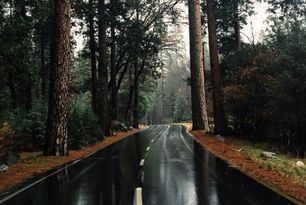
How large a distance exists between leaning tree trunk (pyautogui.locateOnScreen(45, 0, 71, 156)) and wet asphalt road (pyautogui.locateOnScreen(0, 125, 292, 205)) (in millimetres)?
4175

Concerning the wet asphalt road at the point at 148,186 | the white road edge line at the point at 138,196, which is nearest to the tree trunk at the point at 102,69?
the wet asphalt road at the point at 148,186

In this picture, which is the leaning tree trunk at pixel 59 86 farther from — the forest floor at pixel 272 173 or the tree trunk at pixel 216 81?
the tree trunk at pixel 216 81

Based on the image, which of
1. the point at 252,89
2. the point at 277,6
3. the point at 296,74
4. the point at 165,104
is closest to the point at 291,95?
the point at 296,74

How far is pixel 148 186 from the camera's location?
31.8 feet

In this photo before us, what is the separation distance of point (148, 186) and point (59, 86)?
10.0 metres

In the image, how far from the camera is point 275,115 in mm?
20234

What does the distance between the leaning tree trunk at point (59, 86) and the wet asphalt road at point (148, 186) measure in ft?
13.7

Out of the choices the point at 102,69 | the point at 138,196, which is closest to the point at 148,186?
the point at 138,196

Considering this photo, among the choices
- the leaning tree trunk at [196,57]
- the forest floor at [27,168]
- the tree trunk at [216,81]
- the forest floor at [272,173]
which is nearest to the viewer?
the forest floor at [272,173]

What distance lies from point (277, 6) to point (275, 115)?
10327 millimetres

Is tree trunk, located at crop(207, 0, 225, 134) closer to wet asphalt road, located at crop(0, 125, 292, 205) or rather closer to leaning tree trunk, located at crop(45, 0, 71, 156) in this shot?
leaning tree trunk, located at crop(45, 0, 71, 156)

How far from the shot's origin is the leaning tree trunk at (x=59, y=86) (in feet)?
59.5

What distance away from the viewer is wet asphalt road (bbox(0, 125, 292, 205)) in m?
8.23

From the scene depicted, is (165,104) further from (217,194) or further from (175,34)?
(217,194)
